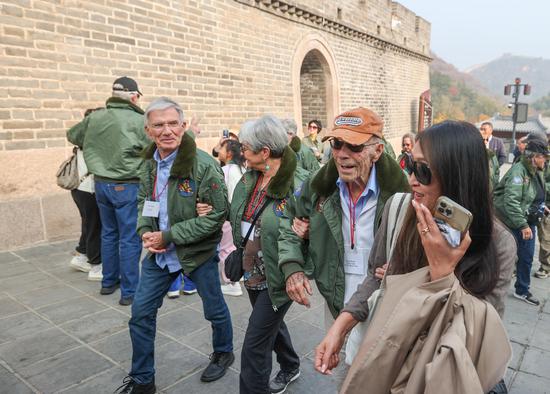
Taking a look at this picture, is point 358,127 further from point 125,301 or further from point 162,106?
point 125,301

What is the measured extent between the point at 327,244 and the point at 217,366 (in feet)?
4.77

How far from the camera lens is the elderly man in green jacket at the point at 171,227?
2.63 meters

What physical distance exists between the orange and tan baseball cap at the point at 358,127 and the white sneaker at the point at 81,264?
4019mm

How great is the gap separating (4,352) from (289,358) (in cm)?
218

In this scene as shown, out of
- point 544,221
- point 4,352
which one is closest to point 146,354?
point 4,352

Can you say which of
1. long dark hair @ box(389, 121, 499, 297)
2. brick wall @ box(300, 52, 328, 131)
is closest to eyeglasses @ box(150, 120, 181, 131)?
long dark hair @ box(389, 121, 499, 297)

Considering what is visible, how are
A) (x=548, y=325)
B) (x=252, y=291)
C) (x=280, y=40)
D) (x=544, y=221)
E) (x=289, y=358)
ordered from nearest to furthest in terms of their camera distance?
1. (x=252, y=291)
2. (x=289, y=358)
3. (x=548, y=325)
4. (x=544, y=221)
5. (x=280, y=40)

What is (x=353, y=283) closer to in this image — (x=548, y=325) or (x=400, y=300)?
(x=400, y=300)

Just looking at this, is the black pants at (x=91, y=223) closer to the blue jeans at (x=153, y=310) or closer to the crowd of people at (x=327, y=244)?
the crowd of people at (x=327, y=244)

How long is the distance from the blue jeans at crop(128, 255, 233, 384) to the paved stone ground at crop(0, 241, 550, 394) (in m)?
0.27

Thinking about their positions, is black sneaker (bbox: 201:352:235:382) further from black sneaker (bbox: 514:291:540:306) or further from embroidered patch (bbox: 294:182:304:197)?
black sneaker (bbox: 514:291:540:306)

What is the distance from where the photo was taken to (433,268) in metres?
1.22

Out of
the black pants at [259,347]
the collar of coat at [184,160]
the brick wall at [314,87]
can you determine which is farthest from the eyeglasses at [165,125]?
the brick wall at [314,87]

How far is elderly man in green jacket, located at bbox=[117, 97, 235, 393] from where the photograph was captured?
104 inches
